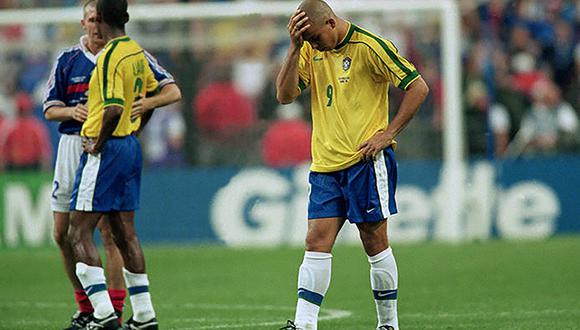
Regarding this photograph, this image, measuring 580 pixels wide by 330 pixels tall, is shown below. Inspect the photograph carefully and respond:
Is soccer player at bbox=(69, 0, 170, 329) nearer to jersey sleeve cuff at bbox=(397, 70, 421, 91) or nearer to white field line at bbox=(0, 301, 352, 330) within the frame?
white field line at bbox=(0, 301, 352, 330)

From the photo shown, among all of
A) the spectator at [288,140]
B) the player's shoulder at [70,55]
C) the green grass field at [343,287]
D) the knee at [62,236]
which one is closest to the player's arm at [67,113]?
the player's shoulder at [70,55]

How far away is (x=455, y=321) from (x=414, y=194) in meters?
9.09

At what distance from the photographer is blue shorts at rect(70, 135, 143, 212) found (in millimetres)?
9172

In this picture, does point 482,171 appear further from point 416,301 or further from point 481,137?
point 416,301

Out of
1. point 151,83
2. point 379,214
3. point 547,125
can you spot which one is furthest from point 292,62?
point 547,125

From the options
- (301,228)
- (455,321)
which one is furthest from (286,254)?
(455,321)

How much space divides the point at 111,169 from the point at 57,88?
Answer: 1.30 metres

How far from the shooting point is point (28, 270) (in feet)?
54.5

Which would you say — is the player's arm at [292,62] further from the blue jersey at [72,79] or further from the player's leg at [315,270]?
the blue jersey at [72,79]

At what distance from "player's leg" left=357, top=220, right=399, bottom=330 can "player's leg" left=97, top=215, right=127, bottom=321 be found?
2.13 m

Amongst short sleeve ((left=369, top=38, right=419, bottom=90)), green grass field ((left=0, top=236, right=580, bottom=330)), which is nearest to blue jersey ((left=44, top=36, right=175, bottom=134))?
green grass field ((left=0, top=236, right=580, bottom=330))

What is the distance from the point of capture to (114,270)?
10086 mm

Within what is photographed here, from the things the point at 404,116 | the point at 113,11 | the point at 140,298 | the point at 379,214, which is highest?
the point at 113,11

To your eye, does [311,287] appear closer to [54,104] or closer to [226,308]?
[54,104]
